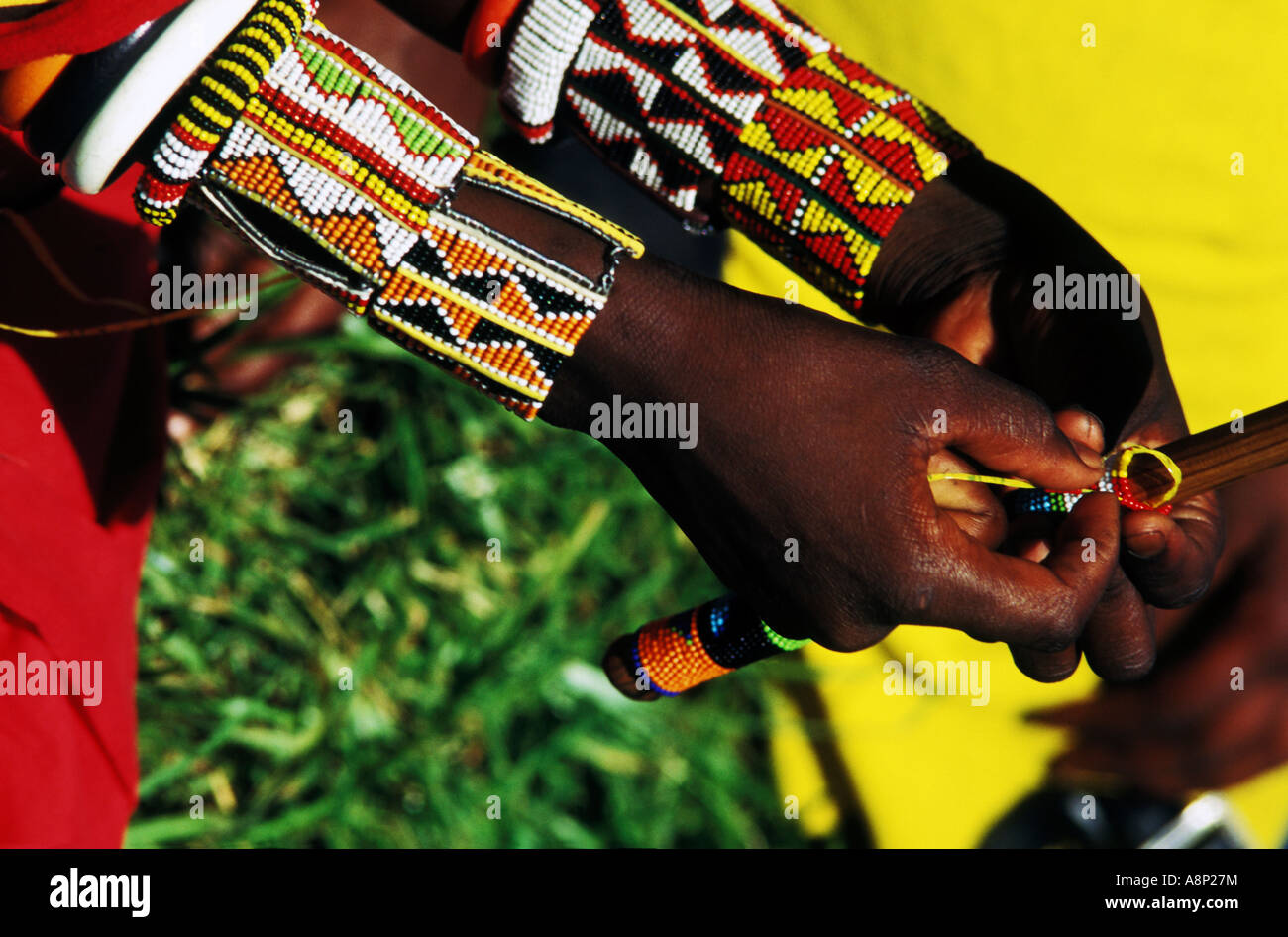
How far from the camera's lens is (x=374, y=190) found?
99cm

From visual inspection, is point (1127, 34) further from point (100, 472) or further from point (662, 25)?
point (100, 472)

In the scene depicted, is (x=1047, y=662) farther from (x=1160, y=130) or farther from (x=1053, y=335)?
(x=1160, y=130)

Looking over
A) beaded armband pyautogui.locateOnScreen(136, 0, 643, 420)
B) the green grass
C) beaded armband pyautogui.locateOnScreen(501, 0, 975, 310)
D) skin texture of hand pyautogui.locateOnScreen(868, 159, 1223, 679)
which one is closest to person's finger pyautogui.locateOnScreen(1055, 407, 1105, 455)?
skin texture of hand pyautogui.locateOnScreen(868, 159, 1223, 679)

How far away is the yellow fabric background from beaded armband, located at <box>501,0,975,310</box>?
1.80ft

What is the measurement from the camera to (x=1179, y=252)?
1714mm

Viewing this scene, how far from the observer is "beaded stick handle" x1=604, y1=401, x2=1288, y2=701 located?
1.03 meters

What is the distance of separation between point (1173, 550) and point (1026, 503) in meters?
0.15

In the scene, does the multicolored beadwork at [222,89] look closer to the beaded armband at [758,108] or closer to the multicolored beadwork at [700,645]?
the beaded armband at [758,108]

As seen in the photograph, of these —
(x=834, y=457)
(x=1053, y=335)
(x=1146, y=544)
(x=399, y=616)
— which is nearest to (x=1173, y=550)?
(x=1146, y=544)

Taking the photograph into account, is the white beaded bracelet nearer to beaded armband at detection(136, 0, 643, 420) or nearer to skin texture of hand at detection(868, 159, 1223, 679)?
beaded armband at detection(136, 0, 643, 420)

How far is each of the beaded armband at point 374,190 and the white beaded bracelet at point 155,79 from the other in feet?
0.05

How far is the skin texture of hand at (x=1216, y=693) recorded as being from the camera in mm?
1696
